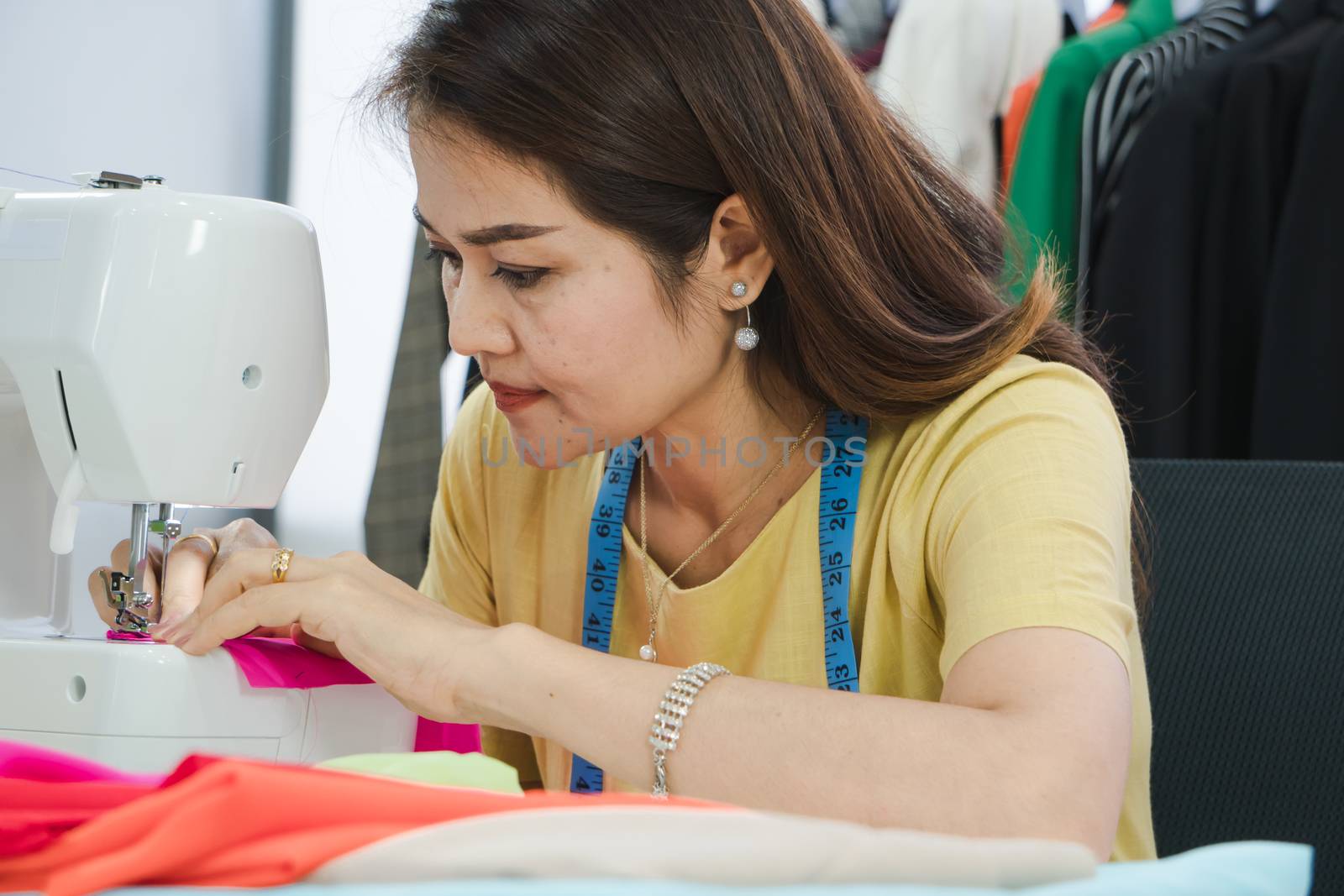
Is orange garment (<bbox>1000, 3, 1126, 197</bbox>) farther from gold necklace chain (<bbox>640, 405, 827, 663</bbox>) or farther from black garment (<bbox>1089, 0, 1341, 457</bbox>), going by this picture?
gold necklace chain (<bbox>640, 405, 827, 663</bbox>)

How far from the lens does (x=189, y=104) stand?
9.07 ft

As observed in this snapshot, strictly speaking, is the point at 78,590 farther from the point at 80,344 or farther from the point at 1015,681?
the point at 1015,681

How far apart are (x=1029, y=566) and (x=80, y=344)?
0.70 metres

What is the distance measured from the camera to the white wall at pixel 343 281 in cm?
330

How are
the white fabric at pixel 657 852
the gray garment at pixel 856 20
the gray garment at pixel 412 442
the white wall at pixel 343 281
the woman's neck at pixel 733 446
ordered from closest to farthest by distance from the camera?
1. the white fabric at pixel 657 852
2. the woman's neck at pixel 733 446
3. the gray garment at pixel 412 442
4. the gray garment at pixel 856 20
5. the white wall at pixel 343 281

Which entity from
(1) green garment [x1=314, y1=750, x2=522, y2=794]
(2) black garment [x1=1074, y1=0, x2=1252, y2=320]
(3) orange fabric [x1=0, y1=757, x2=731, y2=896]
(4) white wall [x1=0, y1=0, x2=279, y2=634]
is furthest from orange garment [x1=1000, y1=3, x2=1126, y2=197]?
(3) orange fabric [x1=0, y1=757, x2=731, y2=896]

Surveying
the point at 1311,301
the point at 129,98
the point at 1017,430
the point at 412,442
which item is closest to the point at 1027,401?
the point at 1017,430

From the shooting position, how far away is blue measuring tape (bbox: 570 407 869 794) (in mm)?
1205

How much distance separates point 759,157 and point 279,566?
542 mm

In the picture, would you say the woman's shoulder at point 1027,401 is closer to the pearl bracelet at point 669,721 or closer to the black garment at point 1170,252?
the pearl bracelet at point 669,721

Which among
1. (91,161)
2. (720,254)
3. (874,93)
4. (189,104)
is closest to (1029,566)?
(720,254)

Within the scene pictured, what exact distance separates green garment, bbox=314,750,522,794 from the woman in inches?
10.7

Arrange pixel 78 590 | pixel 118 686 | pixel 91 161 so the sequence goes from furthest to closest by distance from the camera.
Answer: pixel 91 161 < pixel 78 590 < pixel 118 686

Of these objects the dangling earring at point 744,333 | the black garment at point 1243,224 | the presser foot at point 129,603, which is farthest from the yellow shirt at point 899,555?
the black garment at point 1243,224
